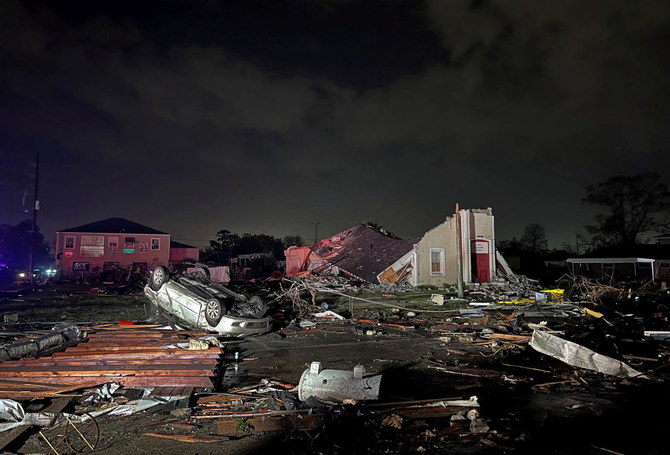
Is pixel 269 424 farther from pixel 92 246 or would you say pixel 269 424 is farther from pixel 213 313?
pixel 92 246

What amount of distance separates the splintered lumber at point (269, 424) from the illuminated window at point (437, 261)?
22.8 metres

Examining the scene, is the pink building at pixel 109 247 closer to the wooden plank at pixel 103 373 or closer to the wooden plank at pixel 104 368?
the wooden plank at pixel 104 368

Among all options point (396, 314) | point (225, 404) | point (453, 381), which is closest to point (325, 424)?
point (225, 404)

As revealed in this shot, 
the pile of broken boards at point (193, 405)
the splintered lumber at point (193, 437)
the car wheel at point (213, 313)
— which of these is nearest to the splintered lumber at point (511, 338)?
the pile of broken boards at point (193, 405)

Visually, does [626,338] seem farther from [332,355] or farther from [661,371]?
[332,355]

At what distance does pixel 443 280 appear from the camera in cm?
2722

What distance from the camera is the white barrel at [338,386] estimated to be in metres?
5.97

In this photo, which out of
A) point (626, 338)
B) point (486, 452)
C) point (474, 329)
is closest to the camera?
point (486, 452)

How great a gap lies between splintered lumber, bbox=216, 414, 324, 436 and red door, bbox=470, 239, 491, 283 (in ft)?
79.3

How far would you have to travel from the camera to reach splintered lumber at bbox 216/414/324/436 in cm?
516

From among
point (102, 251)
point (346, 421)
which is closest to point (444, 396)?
point (346, 421)

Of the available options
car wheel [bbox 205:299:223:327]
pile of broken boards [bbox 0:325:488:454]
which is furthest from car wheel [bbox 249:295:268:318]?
pile of broken boards [bbox 0:325:488:454]

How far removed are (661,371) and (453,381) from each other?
403 cm

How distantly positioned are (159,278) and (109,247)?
1562 inches
